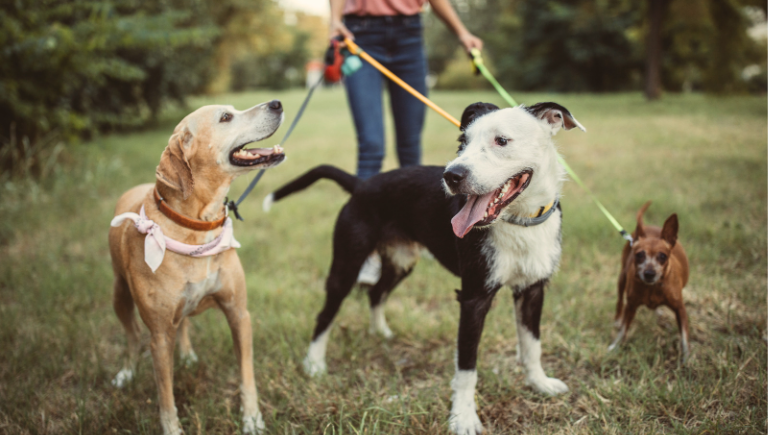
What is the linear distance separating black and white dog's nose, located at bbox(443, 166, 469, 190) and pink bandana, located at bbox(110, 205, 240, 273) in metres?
1.14

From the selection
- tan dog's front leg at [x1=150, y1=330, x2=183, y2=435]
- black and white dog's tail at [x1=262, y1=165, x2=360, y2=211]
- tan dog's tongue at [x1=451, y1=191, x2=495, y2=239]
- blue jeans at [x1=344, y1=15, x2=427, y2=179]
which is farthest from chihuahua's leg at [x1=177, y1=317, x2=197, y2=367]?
tan dog's tongue at [x1=451, y1=191, x2=495, y2=239]

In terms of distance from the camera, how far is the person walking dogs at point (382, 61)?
362 cm

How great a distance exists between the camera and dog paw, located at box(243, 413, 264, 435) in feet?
8.13

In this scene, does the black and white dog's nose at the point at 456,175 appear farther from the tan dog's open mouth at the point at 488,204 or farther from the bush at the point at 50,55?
the bush at the point at 50,55

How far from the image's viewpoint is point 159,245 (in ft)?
7.29

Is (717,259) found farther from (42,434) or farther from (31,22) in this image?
(31,22)

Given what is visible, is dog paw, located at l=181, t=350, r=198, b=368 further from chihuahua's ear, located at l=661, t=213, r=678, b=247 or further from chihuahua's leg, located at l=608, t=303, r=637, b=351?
chihuahua's ear, located at l=661, t=213, r=678, b=247

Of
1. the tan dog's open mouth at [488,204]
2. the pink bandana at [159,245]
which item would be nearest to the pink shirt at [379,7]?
the tan dog's open mouth at [488,204]

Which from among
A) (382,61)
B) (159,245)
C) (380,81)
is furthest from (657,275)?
(159,245)

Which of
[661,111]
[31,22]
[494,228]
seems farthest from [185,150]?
[661,111]

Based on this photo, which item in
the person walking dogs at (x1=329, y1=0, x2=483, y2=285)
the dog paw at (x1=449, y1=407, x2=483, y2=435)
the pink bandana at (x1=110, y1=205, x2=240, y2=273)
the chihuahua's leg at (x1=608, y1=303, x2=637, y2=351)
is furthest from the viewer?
the person walking dogs at (x1=329, y1=0, x2=483, y2=285)

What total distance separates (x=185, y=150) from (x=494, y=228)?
1516mm

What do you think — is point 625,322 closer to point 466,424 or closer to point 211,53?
point 466,424

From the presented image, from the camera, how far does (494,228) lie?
2.29 meters
